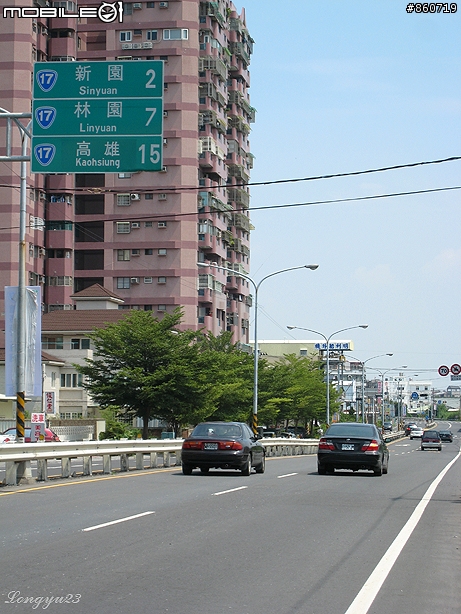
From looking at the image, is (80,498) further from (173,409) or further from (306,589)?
(173,409)

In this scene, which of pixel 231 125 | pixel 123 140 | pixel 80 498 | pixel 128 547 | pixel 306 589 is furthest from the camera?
pixel 231 125

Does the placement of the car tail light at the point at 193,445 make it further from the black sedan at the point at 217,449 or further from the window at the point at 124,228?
the window at the point at 124,228

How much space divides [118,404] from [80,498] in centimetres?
3677

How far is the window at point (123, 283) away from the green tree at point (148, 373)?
29.9 m

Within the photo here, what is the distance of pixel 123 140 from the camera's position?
21.1 m

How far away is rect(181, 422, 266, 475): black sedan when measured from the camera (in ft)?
81.8

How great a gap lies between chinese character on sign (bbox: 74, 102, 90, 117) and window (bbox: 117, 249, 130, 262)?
211ft

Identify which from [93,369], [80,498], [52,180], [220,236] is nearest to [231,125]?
[220,236]

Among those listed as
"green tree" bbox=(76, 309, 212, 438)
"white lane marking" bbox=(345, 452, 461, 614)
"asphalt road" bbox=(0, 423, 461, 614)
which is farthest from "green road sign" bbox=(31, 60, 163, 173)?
"green tree" bbox=(76, 309, 212, 438)

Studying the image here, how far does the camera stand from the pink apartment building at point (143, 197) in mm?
82875

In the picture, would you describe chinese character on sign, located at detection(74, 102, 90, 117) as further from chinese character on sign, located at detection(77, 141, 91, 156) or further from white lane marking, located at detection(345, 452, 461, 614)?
white lane marking, located at detection(345, 452, 461, 614)

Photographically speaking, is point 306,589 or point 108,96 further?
point 108,96

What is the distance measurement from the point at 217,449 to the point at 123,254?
61.9m

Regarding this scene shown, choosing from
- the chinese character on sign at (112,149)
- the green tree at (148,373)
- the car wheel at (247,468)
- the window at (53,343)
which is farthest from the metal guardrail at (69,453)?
the window at (53,343)
